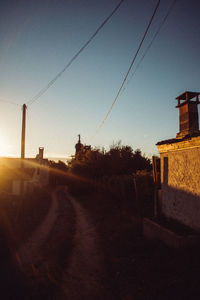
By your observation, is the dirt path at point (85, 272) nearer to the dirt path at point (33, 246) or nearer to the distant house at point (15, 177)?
the dirt path at point (33, 246)

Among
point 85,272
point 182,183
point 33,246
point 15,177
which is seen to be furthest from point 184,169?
point 15,177

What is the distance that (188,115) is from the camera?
8.65m

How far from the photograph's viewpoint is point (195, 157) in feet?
22.2

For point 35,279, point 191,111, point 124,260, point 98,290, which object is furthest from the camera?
point 191,111

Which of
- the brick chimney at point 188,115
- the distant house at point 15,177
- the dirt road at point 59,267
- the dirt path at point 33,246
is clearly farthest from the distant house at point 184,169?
the distant house at point 15,177

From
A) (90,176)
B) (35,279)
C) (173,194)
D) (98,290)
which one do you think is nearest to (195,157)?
(173,194)

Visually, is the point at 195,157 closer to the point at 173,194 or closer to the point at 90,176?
the point at 173,194

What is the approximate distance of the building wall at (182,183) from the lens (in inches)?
263

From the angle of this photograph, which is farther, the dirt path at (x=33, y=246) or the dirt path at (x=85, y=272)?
the dirt path at (x=33, y=246)

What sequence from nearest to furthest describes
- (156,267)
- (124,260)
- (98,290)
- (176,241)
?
1. (98,290)
2. (156,267)
3. (176,241)
4. (124,260)

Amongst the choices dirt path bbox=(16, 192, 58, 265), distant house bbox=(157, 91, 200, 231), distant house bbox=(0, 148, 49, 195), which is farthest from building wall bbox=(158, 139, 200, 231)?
distant house bbox=(0, 148, 49, 195)

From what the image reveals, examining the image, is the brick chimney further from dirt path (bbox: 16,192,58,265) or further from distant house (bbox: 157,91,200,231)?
dirt path (bbox: 16,192,58,265)

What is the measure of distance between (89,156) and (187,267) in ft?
72.7

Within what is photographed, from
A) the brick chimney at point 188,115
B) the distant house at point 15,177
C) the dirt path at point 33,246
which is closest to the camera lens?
the dirt path at point 33,246
